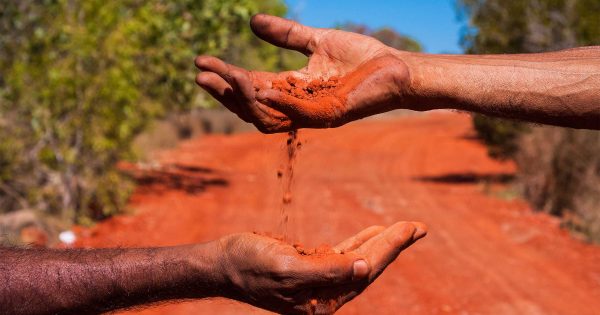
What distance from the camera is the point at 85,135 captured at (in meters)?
8.74

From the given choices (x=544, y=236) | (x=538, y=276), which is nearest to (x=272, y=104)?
(x=538, y=276)

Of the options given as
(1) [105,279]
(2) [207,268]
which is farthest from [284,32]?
(1) [105,279]

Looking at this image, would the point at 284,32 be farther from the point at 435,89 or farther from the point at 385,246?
the point at 385,246

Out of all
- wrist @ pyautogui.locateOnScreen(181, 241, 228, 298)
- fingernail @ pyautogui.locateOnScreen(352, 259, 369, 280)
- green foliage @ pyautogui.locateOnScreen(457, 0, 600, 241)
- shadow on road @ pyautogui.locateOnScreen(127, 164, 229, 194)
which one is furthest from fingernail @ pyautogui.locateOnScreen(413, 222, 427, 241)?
shadow on road @ pyautogui.locateOnScreen(127, 164, 229, 194)

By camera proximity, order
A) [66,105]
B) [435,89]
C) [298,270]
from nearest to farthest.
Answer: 1. [298,270]
2. [435,89]
3. [66,105]

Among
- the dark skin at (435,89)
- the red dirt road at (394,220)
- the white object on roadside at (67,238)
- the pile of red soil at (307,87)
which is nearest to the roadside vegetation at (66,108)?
the white object on roadside at (67,238)

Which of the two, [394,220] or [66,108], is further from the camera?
[394,220]

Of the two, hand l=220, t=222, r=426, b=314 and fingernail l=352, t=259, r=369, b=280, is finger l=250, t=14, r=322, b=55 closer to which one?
hand l=220, t=222, r=426, b=314

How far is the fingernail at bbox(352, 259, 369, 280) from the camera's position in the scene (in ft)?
7.70

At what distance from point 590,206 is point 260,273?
789 centimetres

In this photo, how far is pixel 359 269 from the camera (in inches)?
92.6

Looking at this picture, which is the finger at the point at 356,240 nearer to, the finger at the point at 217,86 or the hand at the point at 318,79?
the hand at the point at 318,79

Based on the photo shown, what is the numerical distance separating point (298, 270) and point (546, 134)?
30.2ft

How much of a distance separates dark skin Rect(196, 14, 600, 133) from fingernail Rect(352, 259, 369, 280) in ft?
1.85
